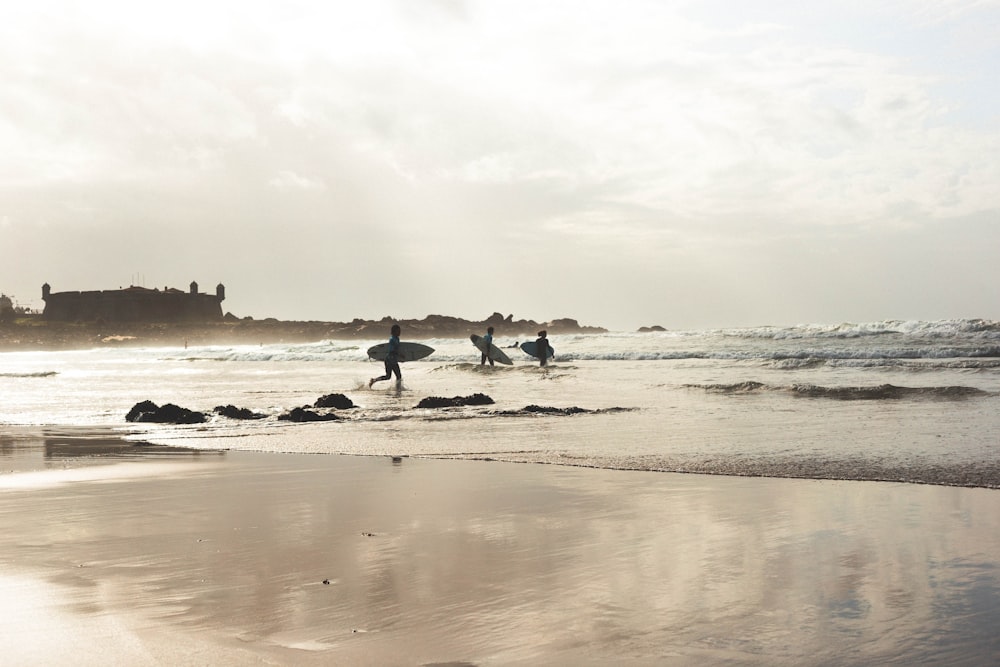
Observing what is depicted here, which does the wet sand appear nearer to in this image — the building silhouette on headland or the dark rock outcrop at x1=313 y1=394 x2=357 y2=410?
the dark rock outcrop at x1=313 y1=394 x2=357 y2=410

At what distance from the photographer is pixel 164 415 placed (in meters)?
14.7

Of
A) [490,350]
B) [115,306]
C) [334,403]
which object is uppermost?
[115,306]

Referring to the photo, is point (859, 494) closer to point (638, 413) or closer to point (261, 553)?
point (261, 553)

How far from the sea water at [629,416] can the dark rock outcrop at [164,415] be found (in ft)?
1.24

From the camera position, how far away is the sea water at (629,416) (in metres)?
9.23

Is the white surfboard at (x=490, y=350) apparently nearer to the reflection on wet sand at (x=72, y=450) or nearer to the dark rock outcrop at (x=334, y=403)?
the dark rock outcrop at (x=334, y=403)

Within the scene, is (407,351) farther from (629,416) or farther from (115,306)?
(115,306)

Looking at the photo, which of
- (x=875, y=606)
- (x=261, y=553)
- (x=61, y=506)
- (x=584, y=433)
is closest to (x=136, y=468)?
(x=61, y=506)

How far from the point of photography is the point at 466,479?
26.7 feet

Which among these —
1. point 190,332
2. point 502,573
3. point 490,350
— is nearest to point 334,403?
point 502,573

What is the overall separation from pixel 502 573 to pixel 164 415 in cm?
1146

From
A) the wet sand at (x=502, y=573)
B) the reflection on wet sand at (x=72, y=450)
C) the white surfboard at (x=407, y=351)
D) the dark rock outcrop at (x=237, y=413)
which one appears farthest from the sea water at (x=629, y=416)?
the wet sand at (x=502, y=573)

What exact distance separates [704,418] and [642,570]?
30.6 ft

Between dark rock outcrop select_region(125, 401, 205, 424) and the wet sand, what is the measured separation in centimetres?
689
